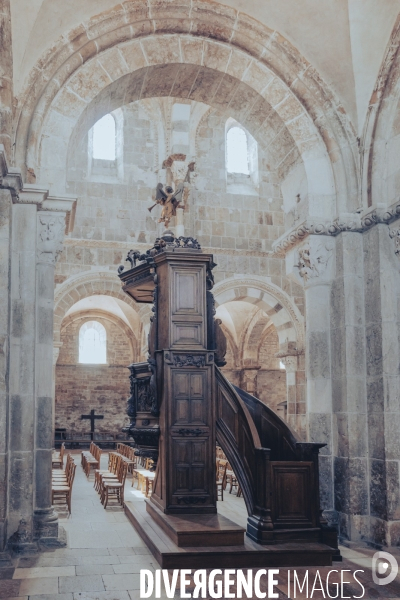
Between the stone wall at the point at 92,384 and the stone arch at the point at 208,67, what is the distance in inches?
649

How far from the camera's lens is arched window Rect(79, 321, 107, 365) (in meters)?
23.8

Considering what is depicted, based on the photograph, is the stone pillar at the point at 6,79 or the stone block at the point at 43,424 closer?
the stone pillar at the point at 6,79

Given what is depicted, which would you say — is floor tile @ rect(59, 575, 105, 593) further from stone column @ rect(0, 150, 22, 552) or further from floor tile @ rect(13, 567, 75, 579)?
stone column @ rect(0, 150, 22, 552)

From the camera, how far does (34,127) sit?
6.82 meters

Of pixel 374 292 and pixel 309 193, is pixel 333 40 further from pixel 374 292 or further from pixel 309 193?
pixel 374 292

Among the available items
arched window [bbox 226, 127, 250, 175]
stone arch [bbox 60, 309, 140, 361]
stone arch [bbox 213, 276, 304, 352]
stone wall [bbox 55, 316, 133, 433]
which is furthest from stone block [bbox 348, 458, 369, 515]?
stone arch [bbox 60, 309, 140, 361]

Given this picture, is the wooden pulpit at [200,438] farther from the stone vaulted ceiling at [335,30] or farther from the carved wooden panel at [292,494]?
the stone vaulted ceiling at [335,30]

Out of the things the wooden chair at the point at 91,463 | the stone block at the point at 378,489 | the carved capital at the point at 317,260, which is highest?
the carved capital at the point at 317,260

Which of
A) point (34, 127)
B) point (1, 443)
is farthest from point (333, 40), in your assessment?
point (1, 443)

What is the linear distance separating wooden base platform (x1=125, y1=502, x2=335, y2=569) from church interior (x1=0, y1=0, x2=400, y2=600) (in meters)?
0.02

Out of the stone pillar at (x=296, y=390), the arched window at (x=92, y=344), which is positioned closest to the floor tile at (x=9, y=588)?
the stone pillar at (x=296, y=390)

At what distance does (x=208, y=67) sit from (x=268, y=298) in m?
9.39

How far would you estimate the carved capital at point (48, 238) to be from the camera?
6.71m

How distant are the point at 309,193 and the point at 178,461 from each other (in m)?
3.47
